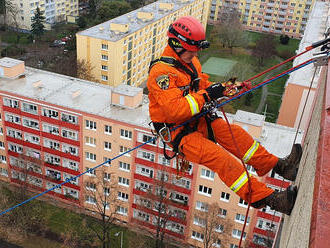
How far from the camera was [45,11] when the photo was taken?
60.2m

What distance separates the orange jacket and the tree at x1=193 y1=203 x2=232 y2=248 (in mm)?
15337

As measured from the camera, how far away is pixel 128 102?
22.2 m

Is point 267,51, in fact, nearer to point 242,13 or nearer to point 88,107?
point 242,13

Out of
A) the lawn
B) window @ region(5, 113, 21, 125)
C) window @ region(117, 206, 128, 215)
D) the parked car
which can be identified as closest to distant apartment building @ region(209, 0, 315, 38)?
the lawn

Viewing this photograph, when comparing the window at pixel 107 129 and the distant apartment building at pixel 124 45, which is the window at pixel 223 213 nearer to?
the window at pixel 107 129

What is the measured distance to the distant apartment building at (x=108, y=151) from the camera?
2119 centimetres

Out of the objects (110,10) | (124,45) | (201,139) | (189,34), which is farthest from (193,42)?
(110,10)

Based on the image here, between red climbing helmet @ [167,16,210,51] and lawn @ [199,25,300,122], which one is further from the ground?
red climbing helmet @ [167,16,210,51]

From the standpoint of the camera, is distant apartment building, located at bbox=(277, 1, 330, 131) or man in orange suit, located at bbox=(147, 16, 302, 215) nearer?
man in orange suit, located at bbox=(147, 16, 302, 215)

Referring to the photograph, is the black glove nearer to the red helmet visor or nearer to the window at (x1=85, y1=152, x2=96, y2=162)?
the red helmet visor

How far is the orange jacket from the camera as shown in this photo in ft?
18.9

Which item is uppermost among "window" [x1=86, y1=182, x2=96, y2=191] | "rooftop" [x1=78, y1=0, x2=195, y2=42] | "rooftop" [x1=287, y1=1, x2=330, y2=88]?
"rooftop" [x1=287, y1=1, x2=330, y2=88]

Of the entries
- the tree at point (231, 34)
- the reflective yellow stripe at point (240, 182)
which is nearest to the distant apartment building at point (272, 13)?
the tree at point (231, 34)

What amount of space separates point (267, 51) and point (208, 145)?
51857 mm
